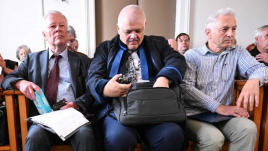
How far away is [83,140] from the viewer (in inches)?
41.5

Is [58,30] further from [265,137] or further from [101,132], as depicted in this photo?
[265,137]

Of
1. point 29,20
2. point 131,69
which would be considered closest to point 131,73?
point 131,69

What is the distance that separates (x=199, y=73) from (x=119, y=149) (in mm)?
806

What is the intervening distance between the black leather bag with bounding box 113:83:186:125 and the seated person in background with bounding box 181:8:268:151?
0.93ft

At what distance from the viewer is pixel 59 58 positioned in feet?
4.80

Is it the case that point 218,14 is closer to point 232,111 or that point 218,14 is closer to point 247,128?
point 232,111

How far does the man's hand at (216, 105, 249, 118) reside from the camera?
1.23m

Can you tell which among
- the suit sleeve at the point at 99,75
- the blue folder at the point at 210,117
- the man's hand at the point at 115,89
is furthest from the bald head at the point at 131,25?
the blue folder at the point at 210,117

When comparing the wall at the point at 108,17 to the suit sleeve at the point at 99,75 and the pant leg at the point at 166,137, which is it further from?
the pant leg at the point at 166,137

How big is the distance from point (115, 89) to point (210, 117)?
683 millimetres

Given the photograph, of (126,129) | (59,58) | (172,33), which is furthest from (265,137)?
(172,33)

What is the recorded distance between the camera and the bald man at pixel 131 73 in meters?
1.03

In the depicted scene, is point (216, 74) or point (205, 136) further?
point (216, 74)

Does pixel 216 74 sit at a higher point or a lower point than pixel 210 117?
higher
